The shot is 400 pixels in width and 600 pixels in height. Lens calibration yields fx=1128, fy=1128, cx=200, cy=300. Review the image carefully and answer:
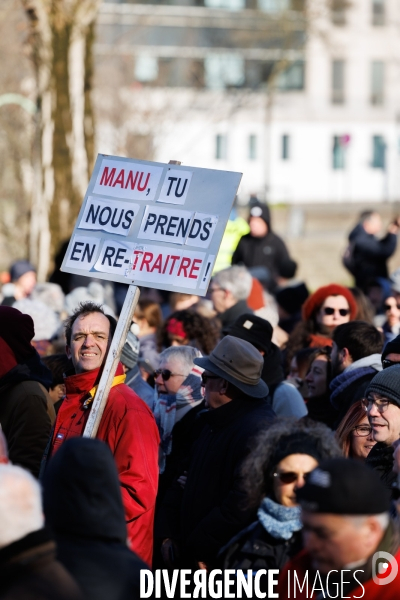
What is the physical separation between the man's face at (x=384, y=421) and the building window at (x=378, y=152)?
63.3 metres

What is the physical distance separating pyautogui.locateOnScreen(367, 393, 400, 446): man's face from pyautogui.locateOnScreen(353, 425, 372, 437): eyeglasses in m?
0.28

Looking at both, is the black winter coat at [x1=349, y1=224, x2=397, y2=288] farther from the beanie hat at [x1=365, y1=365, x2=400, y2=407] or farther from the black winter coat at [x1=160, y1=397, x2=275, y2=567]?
the beanie hat at [x1=365, y1=365, x2=400, y2=407]

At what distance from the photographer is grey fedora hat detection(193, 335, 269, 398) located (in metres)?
5.30

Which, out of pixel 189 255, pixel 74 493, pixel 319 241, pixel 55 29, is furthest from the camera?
pixel 319 241

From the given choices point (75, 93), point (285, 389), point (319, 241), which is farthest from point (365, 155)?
point (285, 389)

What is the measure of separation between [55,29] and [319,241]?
21947mm

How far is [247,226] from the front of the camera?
13914 millimetres

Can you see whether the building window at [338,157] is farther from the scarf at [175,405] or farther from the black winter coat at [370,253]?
the scarf at [175,405]

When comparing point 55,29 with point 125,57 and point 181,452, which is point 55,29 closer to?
point 181,452

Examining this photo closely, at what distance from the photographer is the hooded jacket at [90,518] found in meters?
3.30

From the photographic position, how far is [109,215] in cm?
561

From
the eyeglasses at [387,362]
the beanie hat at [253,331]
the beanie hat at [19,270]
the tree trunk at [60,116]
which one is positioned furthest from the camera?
the tree trunk at [60,116]

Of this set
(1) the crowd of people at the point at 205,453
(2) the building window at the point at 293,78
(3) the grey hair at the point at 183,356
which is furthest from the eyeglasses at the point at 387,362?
(2) the building window at the point at 293,78

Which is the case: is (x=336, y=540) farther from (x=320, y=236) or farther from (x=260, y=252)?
(x=320, y=236)
